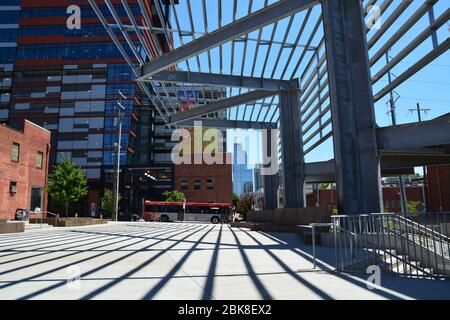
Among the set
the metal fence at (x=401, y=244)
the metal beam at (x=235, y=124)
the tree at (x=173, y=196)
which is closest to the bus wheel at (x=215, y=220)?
the tree at (x=173, y=196)

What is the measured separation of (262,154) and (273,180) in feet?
8.25

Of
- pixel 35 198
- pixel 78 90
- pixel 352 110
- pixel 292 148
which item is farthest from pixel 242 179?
pixel 352 110

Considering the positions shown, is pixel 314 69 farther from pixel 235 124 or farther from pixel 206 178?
pixel 206 178

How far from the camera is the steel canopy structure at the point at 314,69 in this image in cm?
1364

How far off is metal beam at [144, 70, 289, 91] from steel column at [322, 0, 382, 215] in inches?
409

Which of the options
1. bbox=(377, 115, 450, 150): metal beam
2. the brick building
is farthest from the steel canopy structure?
the brick building

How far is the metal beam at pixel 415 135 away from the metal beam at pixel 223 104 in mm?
13644

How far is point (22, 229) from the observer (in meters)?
21.3

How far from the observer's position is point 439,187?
129 ft

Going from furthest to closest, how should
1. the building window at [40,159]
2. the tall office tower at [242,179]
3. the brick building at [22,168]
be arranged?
1. the tall office tower at [242,179]
2. the building window at [40,159]
3. the brick building at [22,168]

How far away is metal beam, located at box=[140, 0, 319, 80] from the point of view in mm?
16562

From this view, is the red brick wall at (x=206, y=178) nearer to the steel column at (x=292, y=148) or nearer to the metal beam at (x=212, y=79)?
the steel column at (x=292, y=148)

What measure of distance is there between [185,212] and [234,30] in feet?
124
